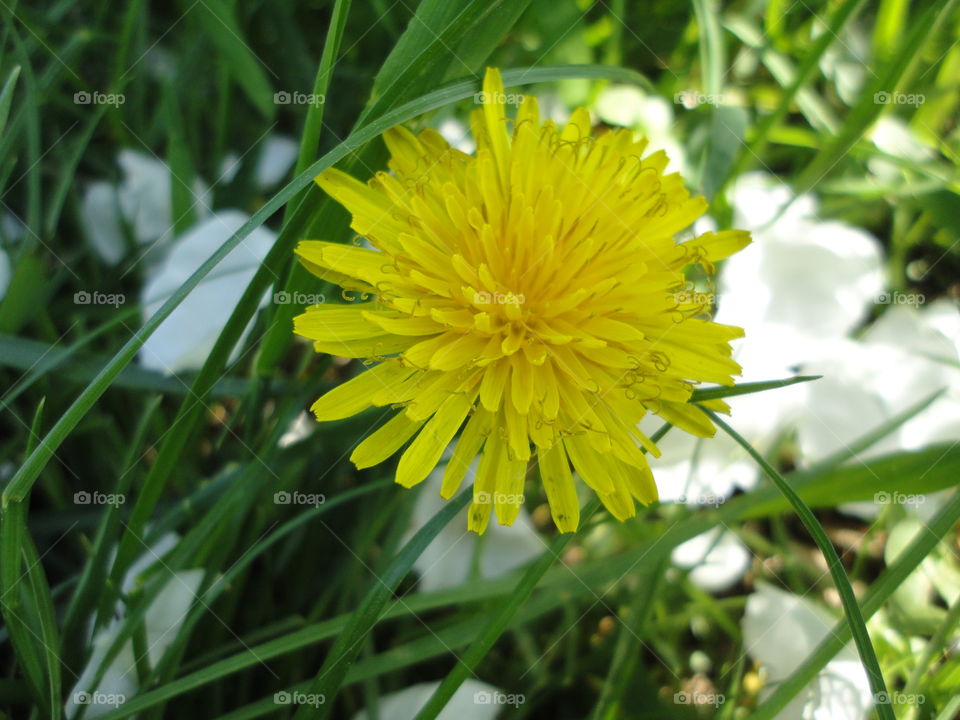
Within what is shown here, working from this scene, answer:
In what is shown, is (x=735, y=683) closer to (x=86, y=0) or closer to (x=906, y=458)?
(x=906, y=458)

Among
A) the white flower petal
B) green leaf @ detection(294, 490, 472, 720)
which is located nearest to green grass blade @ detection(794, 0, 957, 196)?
green leaf @ detection(294, 490, 472, 720)

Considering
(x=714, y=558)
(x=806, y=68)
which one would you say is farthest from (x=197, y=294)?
(x=806, y=68)

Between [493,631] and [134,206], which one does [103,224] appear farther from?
[493,631]

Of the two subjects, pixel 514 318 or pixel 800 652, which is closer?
pixel 514 318

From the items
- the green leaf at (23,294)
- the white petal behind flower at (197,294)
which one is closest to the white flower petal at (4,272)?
the green leaf at (23,294)

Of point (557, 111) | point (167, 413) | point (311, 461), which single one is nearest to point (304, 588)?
point (311, 461)

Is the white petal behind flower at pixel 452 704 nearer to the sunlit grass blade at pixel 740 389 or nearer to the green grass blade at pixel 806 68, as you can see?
the sunlit grass blade at pixel 740 389

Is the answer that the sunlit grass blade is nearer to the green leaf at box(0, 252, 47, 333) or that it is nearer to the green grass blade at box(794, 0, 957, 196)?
the green grass blade at box(794, 0, 957, 196)
